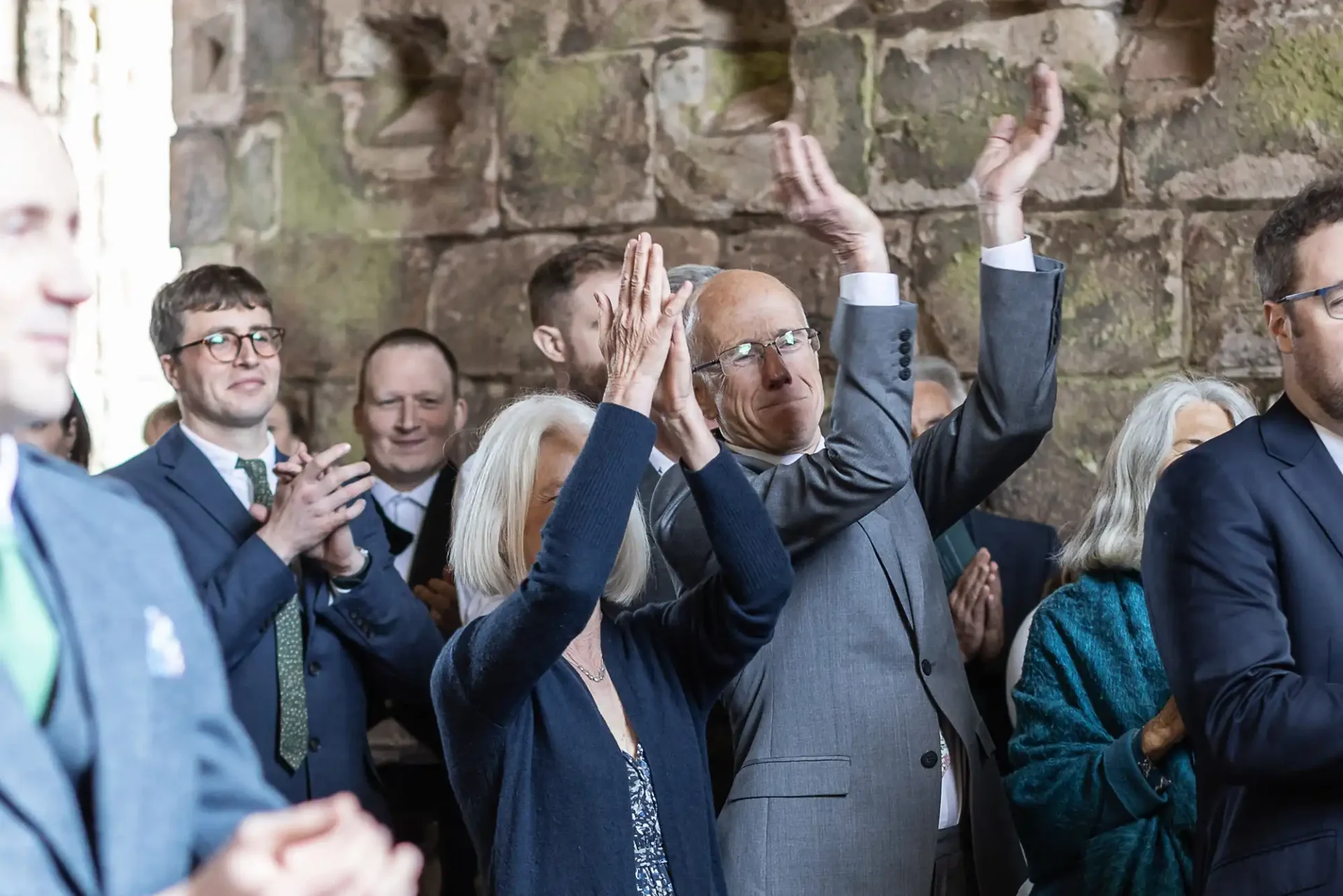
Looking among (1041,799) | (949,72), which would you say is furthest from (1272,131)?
(1041,799)

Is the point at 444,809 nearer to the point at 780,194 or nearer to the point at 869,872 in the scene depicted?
the point at 869,872

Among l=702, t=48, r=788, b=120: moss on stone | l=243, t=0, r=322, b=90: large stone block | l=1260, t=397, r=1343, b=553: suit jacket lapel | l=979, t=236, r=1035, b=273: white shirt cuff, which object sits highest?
l=243, t=0, r=322, b=90: large stone block

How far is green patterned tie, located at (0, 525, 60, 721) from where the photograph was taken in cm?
85

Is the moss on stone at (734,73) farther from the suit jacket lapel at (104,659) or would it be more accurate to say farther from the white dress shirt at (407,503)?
the suit jacket lapel at (104,659)

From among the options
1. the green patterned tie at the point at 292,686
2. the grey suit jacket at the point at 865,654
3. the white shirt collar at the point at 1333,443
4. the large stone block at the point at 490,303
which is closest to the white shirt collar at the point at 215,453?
the green patterned tie at the point at 292,686

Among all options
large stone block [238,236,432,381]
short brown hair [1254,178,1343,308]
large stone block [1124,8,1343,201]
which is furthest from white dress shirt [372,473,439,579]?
short brown hair [1254,178,1343,308]

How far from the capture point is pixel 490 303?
423cm

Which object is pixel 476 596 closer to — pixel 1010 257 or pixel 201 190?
pixel 1010 257

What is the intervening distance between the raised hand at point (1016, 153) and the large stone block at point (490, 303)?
6.12 ft

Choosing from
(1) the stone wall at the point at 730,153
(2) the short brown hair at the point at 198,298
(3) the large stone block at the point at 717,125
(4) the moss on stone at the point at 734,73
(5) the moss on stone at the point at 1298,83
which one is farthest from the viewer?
(4) the moss on stone at the point at 734,73

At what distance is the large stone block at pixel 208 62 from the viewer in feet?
14.7

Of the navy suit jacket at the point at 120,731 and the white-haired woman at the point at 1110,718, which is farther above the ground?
the navy suit jacket at the point at 120,731

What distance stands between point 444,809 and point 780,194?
1742 millimetres

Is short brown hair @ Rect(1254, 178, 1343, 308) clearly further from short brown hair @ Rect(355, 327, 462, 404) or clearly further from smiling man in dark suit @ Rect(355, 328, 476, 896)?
short brown hair @ Rect(355, 327, 462, 404)
